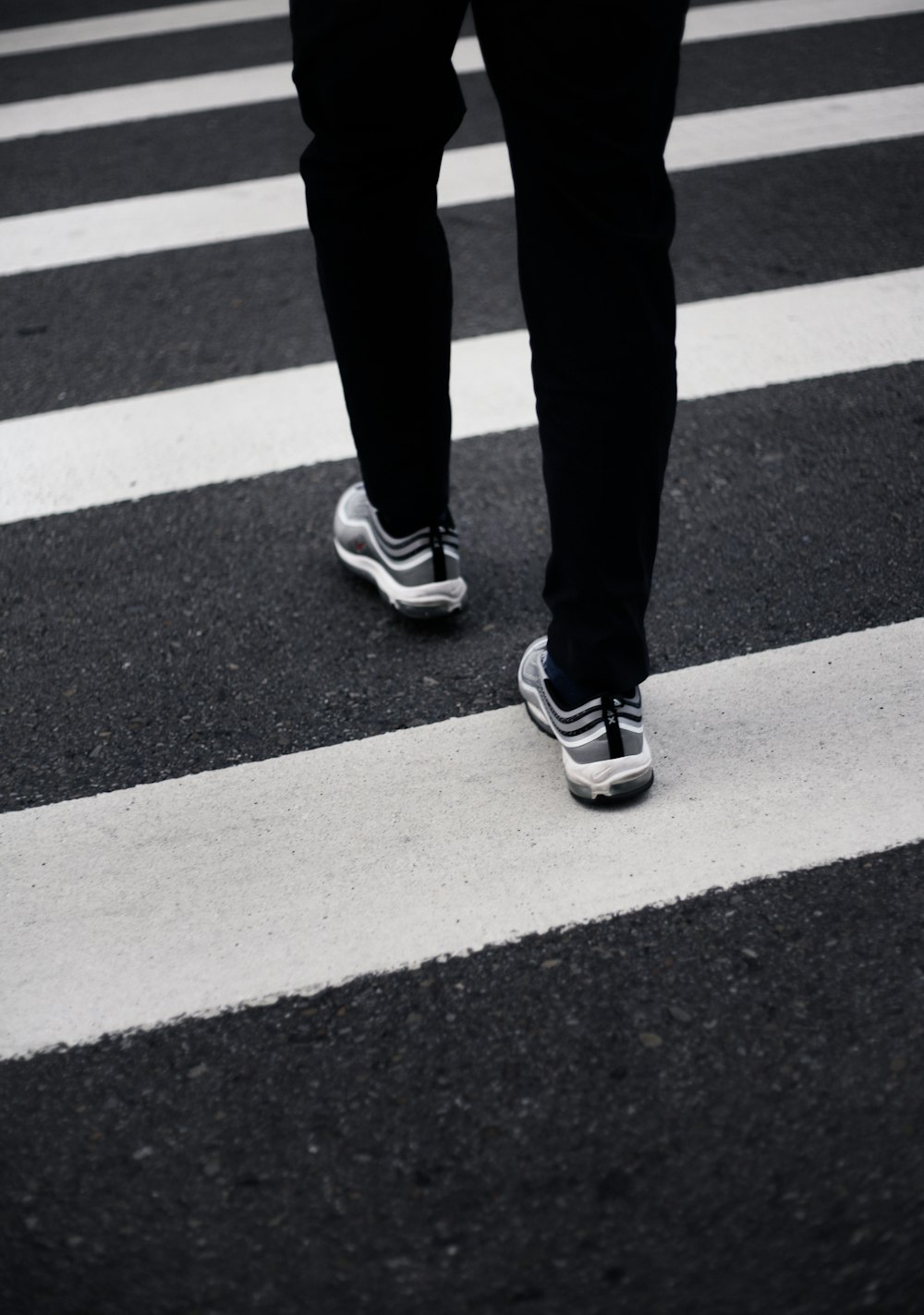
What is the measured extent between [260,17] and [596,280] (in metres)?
5.37

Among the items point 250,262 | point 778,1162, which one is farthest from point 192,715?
point 250,262

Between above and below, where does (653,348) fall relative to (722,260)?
above

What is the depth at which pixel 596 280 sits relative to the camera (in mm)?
1644

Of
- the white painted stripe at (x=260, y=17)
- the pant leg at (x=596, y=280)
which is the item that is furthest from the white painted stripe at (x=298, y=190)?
the pant leg at (x=596, y=280)

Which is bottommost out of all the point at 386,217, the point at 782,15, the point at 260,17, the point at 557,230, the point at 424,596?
the point at 782,15

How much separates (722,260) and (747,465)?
3.64ft

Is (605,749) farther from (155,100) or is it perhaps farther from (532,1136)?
(155,100)

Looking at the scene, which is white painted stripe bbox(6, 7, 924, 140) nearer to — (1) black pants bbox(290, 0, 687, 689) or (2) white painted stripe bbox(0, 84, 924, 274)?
(2) white painted stripe bbox(0, 84, 924, 274)

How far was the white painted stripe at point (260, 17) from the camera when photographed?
5.62 meters

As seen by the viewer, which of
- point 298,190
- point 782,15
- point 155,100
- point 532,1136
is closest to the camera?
point 532,1136

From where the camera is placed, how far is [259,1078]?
5.17ft

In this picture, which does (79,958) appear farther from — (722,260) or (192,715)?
(722,260)

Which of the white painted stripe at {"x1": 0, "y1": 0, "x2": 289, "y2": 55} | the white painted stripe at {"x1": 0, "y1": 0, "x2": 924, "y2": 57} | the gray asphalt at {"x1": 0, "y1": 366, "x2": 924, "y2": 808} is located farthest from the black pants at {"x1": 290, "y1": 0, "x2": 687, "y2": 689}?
the white painted stripe at {"x1": 0, "y1": 0, "x2": 289, "y2": 55}

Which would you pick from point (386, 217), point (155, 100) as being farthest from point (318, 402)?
point (155, 100)
